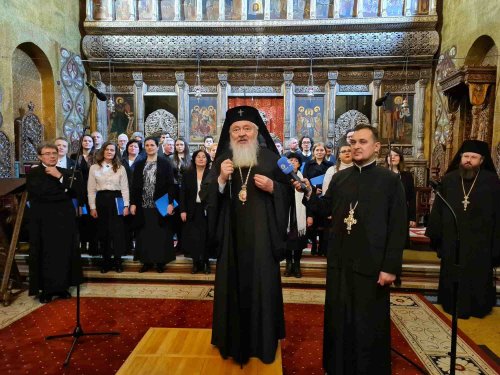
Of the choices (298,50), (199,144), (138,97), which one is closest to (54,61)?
(138,97)

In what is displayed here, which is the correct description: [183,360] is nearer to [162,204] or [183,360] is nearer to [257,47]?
[162,204]

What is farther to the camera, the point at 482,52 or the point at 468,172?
the point at 482,52

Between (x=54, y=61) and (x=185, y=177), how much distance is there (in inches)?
296

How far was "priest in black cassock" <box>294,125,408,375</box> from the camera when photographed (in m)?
2.46

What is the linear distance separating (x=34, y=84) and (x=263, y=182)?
9.73 metres

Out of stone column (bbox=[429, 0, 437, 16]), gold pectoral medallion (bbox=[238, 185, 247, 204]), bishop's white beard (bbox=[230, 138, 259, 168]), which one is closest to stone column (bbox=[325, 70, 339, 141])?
stone column (bbox=[429, 0, 437, 16])

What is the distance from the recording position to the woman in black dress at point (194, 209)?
508cm

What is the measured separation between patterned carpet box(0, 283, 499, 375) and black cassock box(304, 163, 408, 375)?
61 centimetres

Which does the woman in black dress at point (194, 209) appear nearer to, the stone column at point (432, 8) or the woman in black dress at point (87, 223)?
the woman in black dress at point (87, 223)

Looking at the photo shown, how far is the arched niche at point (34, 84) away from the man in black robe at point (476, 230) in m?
9.65

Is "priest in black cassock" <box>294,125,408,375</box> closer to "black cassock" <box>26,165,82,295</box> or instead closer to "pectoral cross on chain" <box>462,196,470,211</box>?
"pectoral cross on chain" <box>462,196,470,211</box>

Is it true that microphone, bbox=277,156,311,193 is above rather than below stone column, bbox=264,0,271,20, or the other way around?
below

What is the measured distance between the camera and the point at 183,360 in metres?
2.62

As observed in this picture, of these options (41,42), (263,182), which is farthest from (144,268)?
(41,42)
